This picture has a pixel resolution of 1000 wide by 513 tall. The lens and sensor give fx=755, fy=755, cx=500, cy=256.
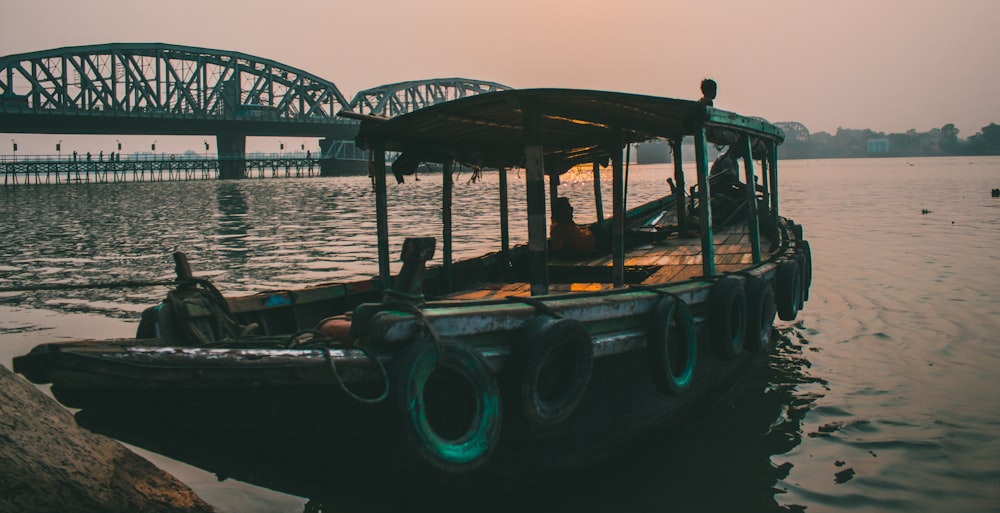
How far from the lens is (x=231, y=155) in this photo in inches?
4510

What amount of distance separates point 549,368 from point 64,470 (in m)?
2.91

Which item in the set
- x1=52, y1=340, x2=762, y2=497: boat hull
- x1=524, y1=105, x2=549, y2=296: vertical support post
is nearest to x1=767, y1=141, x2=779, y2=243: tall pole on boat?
x1=524, y1=105, x2=549, y2=296: vertical support post

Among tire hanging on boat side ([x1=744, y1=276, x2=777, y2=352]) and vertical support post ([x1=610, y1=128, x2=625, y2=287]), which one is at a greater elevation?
vertical support post ([x1=610, y1=128, x2=625, y2=287])

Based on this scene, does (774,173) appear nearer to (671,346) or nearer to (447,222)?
(447,222)

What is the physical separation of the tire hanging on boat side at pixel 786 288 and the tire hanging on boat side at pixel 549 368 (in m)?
4.18

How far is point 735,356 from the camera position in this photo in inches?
251

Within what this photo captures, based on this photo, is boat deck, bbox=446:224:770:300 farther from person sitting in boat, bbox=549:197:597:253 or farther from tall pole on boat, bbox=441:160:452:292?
tall pole on boat, bbox=441:160:452:292

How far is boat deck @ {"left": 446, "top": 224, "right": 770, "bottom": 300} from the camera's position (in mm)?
7812

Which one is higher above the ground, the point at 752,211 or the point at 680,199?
the point at 680,199

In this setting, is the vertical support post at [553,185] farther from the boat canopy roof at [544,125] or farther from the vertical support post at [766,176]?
the vertical support post at [766,176]

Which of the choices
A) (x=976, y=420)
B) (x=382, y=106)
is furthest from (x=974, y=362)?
(x=382, y=106)

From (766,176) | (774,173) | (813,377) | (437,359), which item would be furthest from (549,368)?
(766,176)

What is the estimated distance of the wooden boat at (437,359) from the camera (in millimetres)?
3887

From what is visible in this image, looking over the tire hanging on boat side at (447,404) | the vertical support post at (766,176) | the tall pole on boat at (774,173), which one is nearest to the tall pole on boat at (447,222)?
the tire hanging on boat side at (447,404)
